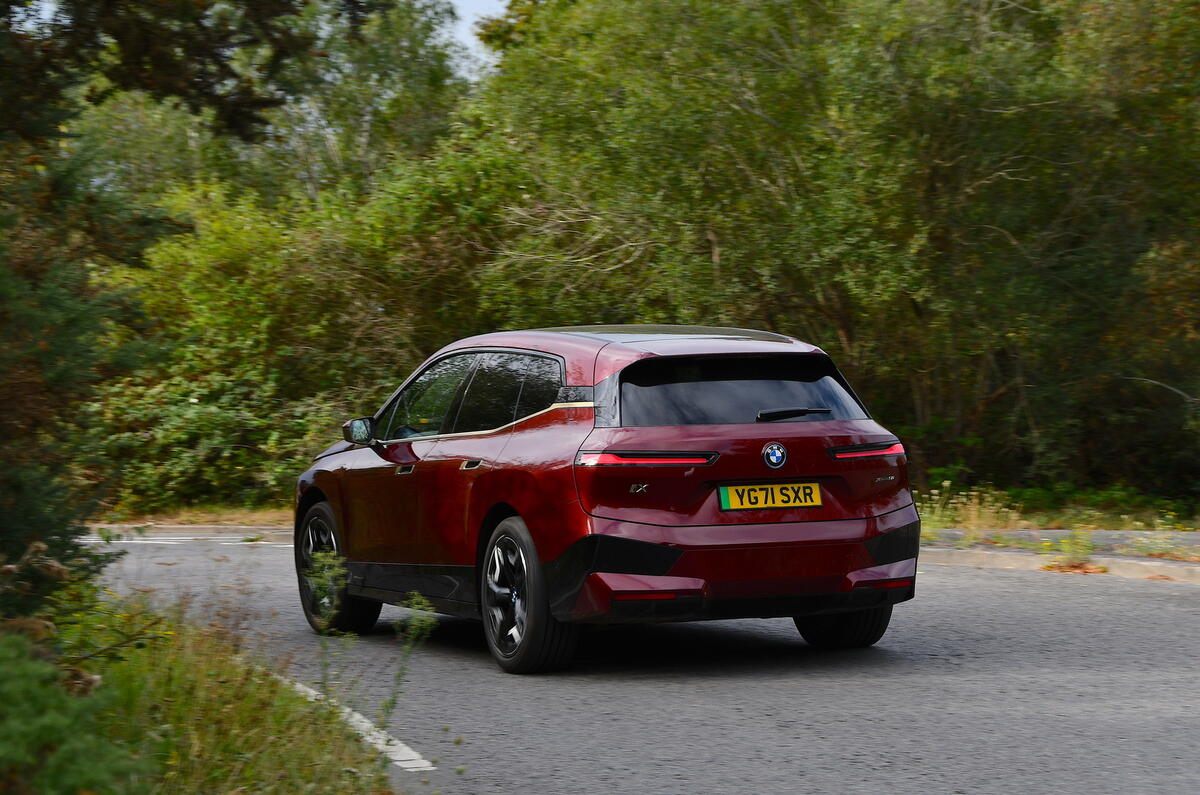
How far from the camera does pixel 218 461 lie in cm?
2272

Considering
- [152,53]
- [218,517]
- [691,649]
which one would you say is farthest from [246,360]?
[691,649]

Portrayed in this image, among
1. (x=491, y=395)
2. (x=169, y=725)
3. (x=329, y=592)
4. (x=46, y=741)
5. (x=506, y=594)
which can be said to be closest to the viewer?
(x=46, y=741)

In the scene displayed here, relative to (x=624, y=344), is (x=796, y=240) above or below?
Result: above

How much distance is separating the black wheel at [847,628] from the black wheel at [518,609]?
4.90 feet

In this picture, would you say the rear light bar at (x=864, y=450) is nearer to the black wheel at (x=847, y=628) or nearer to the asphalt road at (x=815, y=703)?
the black wheel at (x=847, y=628)

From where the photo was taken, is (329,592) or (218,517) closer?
(329,592)

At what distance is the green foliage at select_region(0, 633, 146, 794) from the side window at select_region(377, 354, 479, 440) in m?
5.63

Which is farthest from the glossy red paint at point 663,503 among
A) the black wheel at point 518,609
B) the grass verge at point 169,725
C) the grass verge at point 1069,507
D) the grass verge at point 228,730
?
the grass verge at point 1069,507

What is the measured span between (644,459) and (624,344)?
83 centimetres

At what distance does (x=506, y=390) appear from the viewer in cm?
891

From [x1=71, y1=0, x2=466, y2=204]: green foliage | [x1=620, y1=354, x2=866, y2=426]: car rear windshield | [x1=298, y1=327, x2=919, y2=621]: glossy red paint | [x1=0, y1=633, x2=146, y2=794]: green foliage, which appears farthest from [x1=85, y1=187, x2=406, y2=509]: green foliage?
[x1=71, y1=0, x2=466, y2=204]: green foliage

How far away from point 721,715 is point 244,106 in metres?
4.88

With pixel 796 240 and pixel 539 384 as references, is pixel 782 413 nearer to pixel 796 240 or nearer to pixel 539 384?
pixel 539 384

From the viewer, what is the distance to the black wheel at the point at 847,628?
8.90 meters
